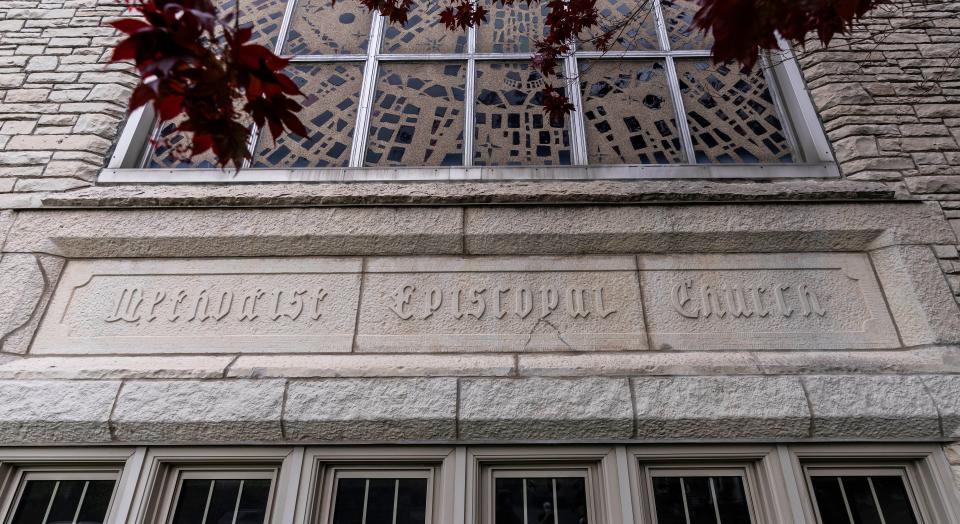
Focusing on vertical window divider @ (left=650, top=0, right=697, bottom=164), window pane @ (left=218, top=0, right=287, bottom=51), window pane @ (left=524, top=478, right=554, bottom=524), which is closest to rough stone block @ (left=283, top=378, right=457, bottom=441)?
window pane @ (left=524, top=478, right=554, bottom=524)

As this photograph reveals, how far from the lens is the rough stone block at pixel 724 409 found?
2.42 metres

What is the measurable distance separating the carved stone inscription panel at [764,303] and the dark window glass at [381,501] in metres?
1.39

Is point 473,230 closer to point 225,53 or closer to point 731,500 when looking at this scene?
point 225,53

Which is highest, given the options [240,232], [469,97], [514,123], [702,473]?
[469,97]

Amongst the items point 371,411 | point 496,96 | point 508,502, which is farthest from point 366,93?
point 508,502

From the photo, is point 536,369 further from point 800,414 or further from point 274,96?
point 274,96

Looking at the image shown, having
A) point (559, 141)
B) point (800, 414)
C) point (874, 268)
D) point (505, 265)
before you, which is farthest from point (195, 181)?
point (874, 268)

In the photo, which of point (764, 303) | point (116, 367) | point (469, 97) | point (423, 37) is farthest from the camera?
point (423, 37)

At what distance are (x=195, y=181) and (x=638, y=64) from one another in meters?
3.13

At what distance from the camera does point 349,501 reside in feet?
8.18

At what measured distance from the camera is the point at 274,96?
6.28ft

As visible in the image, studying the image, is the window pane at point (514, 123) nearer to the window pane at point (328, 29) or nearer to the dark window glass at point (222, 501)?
the window pane at point (328, 29)

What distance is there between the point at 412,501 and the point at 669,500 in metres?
1.19

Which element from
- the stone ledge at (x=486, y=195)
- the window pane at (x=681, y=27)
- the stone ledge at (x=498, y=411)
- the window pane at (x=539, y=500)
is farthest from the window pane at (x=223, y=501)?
the window pane at (x=681, y=27)
